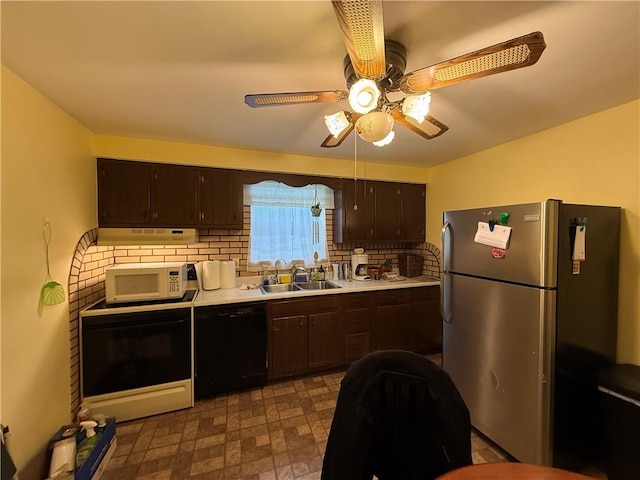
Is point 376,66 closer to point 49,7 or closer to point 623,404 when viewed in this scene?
point 49,7

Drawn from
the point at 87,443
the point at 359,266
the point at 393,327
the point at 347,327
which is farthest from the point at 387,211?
the point at 87,443

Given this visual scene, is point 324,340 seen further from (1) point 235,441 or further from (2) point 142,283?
(2) point 142,283

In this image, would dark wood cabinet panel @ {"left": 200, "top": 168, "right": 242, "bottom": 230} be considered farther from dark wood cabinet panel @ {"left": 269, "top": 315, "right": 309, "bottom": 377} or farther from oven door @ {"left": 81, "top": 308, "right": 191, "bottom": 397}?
Answer: dark wood cabinet panel @ {"left": 269, "top": 315, "right": 309, "bottom": 377}

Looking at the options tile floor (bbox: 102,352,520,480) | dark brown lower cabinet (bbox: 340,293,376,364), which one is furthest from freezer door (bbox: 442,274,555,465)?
dark brown lower cabinet (bbox: 340,293,376,364)

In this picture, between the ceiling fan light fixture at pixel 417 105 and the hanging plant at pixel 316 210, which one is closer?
the ceiling fan light fixture at pixel 417 105

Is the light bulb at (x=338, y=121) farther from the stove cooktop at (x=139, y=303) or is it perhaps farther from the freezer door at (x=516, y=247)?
the stove cooktop at (x=139, y=303)

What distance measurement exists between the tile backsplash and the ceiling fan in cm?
194

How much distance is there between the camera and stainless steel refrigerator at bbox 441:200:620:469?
159cm

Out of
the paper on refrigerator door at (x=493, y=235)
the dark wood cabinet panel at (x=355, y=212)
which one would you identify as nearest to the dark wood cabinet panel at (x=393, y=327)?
the dark wood cabinet panel at (x=355, y=212)

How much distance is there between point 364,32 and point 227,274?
248cm

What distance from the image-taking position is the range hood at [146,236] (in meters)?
2.42

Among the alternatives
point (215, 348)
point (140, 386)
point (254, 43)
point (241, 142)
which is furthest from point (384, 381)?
point (241, 142)

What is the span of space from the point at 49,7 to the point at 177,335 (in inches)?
82.8

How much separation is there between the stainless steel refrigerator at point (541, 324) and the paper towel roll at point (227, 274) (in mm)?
2207
